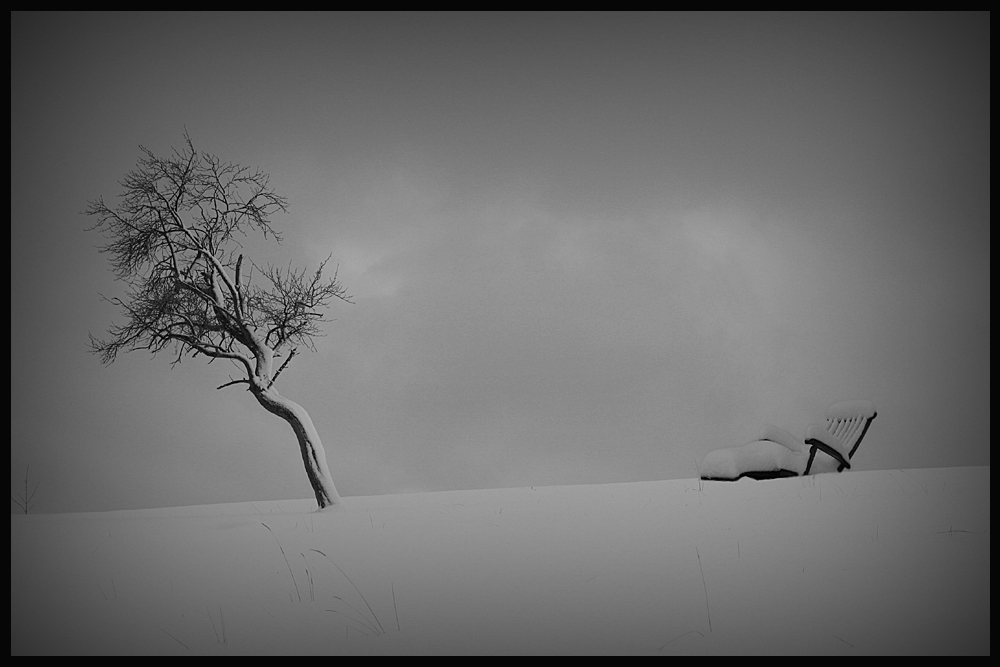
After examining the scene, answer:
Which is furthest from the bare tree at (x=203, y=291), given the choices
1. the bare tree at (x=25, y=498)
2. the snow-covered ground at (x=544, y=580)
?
the bare tree at (x=25, y=498)

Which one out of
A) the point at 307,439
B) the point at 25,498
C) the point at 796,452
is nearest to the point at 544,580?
the point at 307,439

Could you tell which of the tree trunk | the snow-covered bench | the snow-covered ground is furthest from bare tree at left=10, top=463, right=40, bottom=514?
the snow-covered bench

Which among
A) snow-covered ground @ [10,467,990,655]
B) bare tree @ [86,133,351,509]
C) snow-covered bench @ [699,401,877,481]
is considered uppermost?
bare tree @ [86,133,351,509]

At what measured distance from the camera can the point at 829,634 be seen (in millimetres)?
2580

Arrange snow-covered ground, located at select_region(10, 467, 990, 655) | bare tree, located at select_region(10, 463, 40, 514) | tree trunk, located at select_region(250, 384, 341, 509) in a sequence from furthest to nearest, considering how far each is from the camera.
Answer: bare tree, located at select_region(10, 463, 40, 514)
tree trunk, located at select_region(250, 384, 341, 509)
snow-covered ground, located at select_region(10, 467, 990, 655)

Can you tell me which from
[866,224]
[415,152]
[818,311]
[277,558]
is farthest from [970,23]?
[277,558]

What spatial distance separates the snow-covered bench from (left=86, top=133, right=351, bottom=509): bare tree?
108 inches

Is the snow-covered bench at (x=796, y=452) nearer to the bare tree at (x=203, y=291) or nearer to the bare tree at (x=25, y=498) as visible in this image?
the bare tree at (x=203, y=291)

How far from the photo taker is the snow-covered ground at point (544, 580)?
2637 millimetres

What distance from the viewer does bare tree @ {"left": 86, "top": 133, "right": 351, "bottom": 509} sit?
518 centimetres

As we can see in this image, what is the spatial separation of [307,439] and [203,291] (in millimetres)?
1205

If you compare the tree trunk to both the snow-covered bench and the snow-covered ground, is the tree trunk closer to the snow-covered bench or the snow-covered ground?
the snow-covered ground

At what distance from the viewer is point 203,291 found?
5.22 meters

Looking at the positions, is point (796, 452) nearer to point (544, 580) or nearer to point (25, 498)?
point (544, 580)
